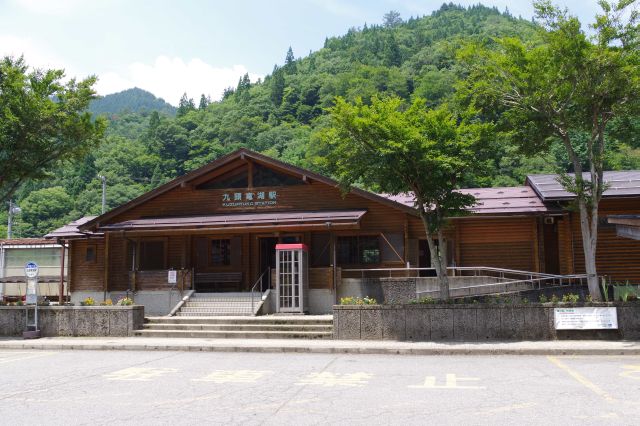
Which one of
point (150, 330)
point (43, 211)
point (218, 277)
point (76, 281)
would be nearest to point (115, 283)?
point (76, 281)

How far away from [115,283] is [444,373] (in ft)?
57.0

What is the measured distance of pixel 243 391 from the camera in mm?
9273

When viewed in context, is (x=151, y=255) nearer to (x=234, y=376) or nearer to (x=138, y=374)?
(x=138, y=374)

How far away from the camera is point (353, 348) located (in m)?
14.2

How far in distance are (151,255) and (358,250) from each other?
29.3 feet

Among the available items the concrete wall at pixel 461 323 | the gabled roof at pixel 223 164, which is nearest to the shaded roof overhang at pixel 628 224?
the concrete wall at pixel 461 323

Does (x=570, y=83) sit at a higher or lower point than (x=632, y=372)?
higher

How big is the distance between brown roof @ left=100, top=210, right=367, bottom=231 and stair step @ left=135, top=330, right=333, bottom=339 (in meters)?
4.91

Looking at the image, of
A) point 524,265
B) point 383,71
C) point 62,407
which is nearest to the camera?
point 62,407

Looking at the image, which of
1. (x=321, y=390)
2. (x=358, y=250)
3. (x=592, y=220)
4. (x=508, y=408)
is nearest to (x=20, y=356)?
(x=321, y=390)

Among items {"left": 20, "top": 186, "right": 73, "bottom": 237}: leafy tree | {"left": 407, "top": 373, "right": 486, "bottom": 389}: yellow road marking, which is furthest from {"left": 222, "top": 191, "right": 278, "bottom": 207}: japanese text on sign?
{"left": 20, "top": 186, "right": 73, "bottom": 237}: leafy tree

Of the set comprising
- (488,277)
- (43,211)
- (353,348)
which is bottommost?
(353,348)

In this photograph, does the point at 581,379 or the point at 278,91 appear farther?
the point at 278,91

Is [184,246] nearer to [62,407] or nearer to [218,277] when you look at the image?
[218,277]
